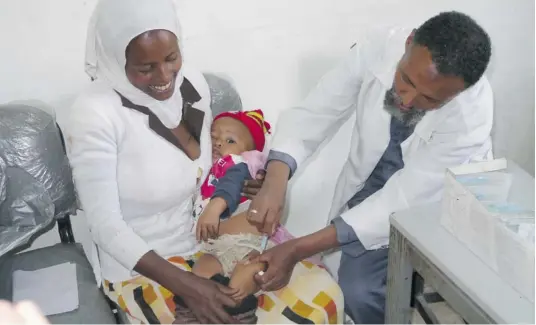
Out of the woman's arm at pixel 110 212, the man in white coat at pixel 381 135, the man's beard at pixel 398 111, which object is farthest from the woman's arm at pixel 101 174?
the man's beard at pixel 398 111

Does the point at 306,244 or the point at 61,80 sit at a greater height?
the point at 61,80

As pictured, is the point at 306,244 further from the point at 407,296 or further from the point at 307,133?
the point at 307,133

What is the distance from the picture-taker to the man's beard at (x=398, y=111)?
1595 mm

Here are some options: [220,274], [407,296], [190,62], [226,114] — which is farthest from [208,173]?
[407,296]

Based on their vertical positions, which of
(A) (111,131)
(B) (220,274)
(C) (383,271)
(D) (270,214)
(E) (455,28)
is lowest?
(C) (383,271)

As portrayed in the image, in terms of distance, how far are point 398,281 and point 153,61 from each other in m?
0.81

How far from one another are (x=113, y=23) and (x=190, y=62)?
579 mm

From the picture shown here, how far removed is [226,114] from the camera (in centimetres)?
174

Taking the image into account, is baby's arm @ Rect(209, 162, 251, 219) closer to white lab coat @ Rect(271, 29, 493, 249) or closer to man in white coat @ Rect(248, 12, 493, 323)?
man in white coat @ Rect(248, 12, 493, 323)

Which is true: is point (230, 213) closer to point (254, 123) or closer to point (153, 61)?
point (254, 123)

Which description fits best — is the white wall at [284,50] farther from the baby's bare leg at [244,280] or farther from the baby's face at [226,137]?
the baby's bare leg at [244,280]

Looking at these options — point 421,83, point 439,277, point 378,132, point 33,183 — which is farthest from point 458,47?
point 33,183

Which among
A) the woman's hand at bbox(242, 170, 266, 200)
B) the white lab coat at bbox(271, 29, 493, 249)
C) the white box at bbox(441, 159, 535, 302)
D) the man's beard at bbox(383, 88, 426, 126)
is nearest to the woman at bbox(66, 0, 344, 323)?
the woman's hand at bbox(242, 170, 266, 200)

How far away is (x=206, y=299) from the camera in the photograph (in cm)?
144
